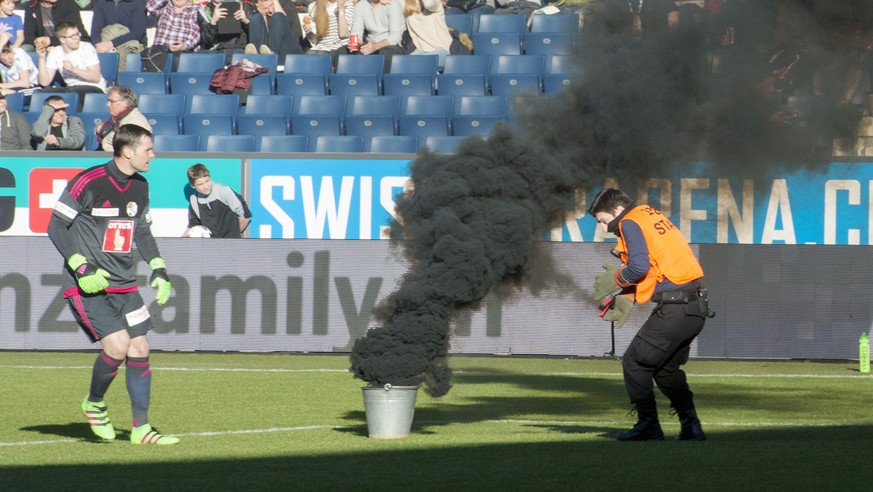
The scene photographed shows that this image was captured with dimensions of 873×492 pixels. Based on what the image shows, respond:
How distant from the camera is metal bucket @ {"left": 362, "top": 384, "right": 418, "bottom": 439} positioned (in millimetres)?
9523

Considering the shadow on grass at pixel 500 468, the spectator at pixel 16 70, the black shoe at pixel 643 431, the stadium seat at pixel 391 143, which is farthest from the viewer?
the spectator at pixel 16 70

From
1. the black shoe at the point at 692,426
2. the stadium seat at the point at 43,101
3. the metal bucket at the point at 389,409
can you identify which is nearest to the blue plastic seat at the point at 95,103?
the stadium seat at the point at 43,101

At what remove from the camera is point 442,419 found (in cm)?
1127

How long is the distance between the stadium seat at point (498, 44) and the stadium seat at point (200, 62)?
451 centimetres

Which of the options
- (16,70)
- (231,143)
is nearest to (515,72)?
(231,143)

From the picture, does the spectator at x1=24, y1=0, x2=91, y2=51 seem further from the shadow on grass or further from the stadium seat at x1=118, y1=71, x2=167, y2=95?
the shadow on grass

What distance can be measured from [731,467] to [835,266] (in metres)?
9.30

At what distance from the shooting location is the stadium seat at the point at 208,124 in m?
21.8

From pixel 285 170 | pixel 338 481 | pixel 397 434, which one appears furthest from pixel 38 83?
pixel 338 481

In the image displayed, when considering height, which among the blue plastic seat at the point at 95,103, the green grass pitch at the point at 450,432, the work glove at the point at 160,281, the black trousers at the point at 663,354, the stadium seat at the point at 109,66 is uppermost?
the stadium seat at the point at 109,66

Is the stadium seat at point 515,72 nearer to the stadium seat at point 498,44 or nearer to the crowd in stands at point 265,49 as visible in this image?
the crowd in stands at point 265,49

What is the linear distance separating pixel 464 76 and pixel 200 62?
4805mm

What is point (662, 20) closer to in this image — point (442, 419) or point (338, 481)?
point (442, 419)

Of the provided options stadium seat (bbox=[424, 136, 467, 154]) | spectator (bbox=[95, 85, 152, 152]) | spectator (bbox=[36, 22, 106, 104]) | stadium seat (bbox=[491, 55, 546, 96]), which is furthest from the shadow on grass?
spectator (bbox=[36, 22, 106, 104])
